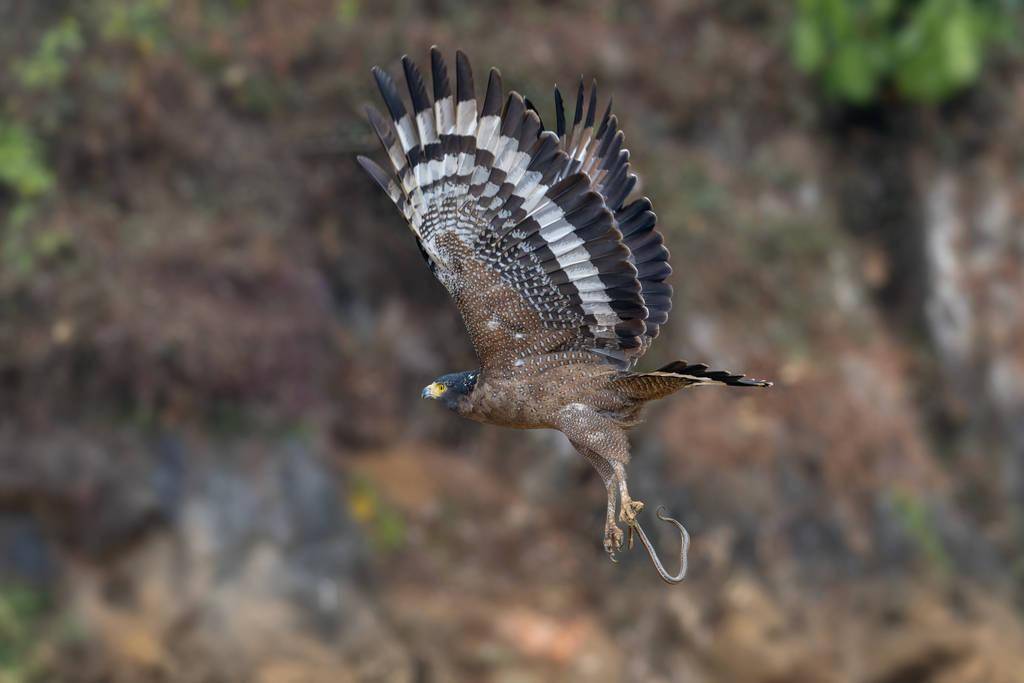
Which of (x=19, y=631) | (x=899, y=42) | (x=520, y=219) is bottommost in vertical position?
(x=19, y=631)

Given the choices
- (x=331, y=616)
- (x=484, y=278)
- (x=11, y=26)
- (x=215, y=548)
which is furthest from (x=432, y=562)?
(x=484, y=278)

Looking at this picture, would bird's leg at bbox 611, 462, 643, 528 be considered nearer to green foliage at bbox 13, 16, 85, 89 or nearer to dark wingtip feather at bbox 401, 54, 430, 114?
dark wingtip feather at bbox 401, 54, 430, 114

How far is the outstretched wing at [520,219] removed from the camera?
4.82 m

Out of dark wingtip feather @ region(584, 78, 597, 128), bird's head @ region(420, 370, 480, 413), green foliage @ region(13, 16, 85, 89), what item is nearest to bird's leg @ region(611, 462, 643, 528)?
bird's head @ region(420, 370, 480, 413)

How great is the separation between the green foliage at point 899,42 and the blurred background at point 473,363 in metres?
0.04

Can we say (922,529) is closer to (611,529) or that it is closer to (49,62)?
(611,529)

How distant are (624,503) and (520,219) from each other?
112 cm

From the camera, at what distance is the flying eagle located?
4.83 metres

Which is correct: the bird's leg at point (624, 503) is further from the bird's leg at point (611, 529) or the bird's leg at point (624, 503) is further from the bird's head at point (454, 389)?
the bird's head at point (454, 389)

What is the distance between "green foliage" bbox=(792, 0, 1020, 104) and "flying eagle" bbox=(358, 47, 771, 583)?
26.6ft

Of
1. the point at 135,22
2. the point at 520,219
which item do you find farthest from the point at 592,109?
the point at 135,22

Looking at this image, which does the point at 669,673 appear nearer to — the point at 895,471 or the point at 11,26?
the point at 895,471

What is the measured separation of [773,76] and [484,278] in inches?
364

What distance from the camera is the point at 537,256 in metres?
5.03
